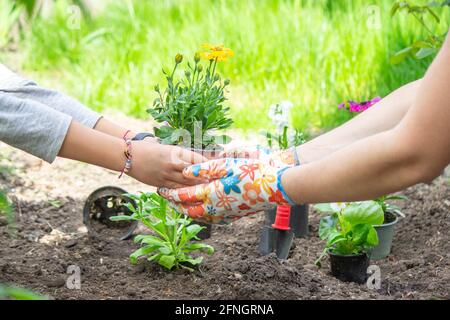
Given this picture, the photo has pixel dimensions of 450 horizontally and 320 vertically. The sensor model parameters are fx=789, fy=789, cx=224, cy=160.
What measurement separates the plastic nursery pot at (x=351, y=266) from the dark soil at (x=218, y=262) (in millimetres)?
40

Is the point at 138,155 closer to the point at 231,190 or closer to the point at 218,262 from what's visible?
the point at 231,190

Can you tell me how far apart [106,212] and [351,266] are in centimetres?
92

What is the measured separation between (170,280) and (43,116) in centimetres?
63

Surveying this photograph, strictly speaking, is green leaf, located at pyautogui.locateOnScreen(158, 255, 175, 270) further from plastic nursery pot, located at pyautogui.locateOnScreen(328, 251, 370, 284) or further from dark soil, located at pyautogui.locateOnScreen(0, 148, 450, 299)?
plastic nursery pot, located at pyautogui.locateOnScreen(328, 251, 370, 284)

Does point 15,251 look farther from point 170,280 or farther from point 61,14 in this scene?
point 61,14

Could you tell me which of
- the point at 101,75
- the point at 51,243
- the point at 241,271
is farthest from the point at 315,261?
the point at 101,75

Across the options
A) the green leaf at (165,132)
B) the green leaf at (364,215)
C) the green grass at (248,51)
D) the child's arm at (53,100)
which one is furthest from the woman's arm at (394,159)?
the green grass at (248,51)

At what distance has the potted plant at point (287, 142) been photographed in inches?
109

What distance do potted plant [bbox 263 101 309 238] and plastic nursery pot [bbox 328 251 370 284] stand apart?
1.17 feet

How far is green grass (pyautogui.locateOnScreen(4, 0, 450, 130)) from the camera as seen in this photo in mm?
3994

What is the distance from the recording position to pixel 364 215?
248 centimetres

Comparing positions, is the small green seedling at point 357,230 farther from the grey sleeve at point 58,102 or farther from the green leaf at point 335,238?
the grey sleeve at point 58,102

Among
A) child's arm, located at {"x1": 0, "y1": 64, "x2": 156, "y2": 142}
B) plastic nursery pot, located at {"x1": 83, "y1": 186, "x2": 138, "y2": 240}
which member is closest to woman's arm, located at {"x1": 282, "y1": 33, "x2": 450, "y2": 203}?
child's arm, located at {"x1": 0, "y1": 64, "x2": 156, "y2": 142}

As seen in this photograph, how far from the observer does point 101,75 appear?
14.6 feet
